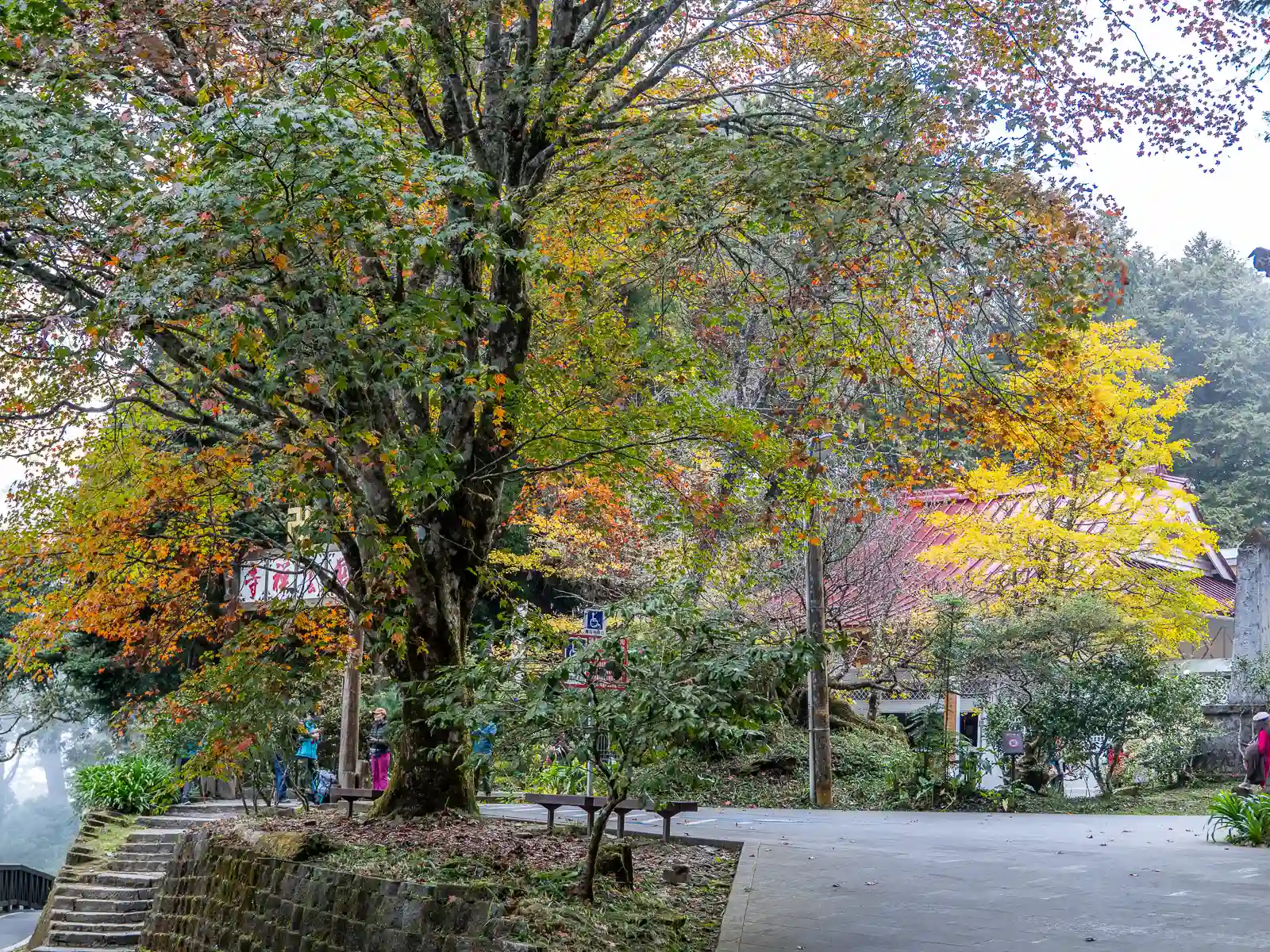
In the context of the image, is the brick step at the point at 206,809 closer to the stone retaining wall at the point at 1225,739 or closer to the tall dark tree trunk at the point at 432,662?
the tall dark tree trunk at the point at 432,662

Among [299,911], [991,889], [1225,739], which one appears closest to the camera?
[991,889]

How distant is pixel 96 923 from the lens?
49.4ft

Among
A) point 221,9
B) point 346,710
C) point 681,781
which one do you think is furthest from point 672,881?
point 221,9

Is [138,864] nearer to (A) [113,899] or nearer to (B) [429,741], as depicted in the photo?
(A) [113,899]

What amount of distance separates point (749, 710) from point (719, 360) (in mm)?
5884

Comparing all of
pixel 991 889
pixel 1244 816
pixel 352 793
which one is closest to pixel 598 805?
pixel 991 889

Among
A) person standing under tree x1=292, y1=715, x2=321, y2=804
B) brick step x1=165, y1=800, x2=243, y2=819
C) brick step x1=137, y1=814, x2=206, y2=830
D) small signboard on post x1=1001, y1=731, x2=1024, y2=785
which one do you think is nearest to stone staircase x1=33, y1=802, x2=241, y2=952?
brick step x1=137, y1=814, x2=206, y2=830

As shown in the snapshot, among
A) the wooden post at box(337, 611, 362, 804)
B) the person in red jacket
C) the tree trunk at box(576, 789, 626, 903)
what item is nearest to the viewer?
the tree trunk at box(576, 789, 626, 903)

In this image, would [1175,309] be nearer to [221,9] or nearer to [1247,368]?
[1247,368]

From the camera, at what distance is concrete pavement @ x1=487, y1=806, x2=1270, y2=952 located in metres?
7.05

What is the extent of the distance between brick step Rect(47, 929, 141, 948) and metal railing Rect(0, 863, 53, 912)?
12.2 meters

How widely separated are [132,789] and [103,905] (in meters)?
3.75

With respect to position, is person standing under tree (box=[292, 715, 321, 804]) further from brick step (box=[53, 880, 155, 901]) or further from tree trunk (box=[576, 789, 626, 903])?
tree trunk (box=[576, 789, 626, 903])

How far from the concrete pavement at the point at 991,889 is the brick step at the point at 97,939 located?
6.39m
